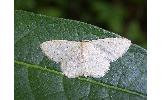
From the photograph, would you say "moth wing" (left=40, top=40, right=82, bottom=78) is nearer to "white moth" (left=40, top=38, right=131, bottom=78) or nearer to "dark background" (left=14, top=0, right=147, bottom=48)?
"white moth" (left=40, top=38, right=131, bottom=78)

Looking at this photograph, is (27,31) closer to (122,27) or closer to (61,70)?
(61,70)

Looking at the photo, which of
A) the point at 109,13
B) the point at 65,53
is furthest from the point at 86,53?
the point at 109,13

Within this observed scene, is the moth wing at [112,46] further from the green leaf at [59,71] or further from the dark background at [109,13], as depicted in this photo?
the dark background at [109,13]

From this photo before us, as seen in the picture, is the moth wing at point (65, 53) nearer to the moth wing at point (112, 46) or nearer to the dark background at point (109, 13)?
the moth wing at point (112, 46)

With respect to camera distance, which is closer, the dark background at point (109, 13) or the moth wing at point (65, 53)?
the moth wing at point (65, 53)

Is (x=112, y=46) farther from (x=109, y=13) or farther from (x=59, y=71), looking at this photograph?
(x=109, y=13)

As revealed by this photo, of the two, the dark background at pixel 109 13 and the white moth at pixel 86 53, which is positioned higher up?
the dark background at pixel 109 13

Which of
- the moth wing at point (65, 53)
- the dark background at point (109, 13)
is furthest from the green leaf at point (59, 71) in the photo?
the dark background at point (109, 13)

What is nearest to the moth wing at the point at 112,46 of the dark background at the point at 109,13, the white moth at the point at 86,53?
the white moth at the point at 86,53
